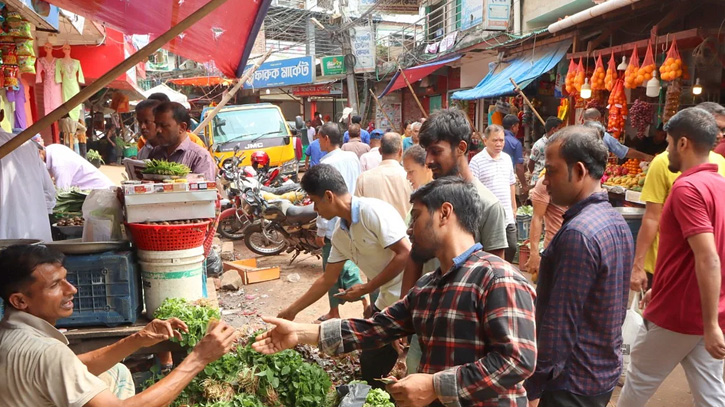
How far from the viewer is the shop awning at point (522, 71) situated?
10156 millimetres

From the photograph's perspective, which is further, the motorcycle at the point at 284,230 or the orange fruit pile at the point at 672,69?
the motorcycle at the point at 284,230

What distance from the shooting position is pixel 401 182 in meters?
5.55

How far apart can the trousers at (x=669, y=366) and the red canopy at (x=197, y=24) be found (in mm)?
3350

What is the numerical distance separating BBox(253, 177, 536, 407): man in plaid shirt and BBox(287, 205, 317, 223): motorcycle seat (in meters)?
5.77

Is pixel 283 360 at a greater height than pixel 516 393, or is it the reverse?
pixel 516 393

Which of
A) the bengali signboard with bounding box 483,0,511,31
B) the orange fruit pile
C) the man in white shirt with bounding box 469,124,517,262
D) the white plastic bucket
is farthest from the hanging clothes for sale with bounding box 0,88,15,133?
the bengali signboard with bounding box 483,0,511,31

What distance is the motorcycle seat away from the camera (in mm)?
7945

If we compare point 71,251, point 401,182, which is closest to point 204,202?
point 71,251

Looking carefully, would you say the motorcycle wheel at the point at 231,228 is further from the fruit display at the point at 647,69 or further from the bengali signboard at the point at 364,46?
the bengali signboard at the point at 364,46

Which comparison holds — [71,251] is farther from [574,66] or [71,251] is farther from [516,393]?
[574,66]

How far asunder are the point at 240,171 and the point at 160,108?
17.2 ft

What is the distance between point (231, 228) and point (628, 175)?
661 centimetres

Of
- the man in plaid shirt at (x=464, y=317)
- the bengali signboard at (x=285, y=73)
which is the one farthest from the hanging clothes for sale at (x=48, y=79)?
the bengali signboard at (x=285, y=73)

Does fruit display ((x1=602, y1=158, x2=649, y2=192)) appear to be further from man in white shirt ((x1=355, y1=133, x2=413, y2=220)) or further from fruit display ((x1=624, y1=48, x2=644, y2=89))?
man in white shirt ((x1=355, y1=133, x2=413, y2=220))
